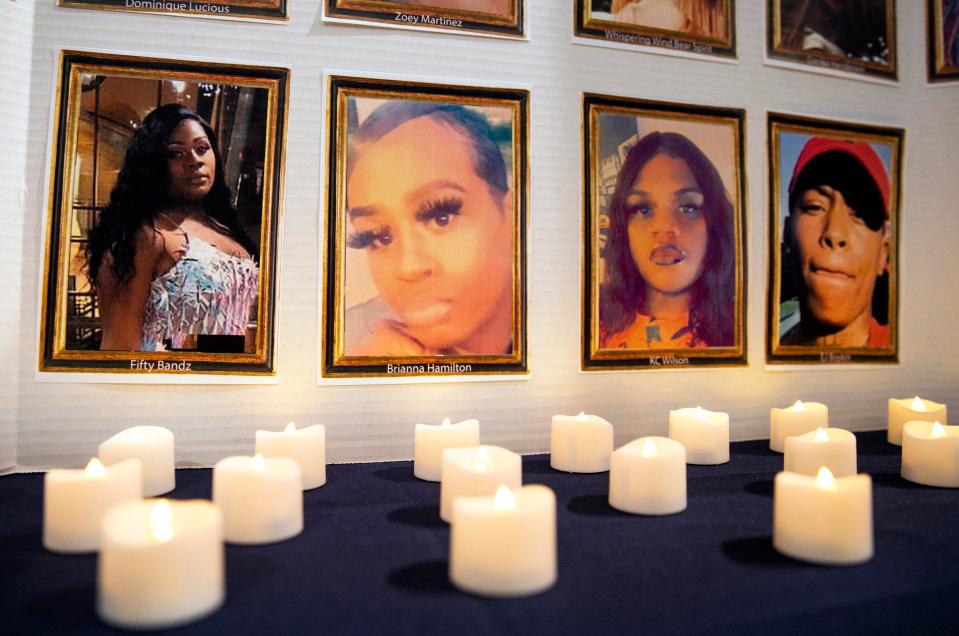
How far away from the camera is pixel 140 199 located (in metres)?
1.14

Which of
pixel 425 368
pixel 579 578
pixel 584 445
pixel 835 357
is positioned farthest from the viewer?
pixel 835 357

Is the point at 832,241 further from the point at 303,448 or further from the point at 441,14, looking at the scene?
the point at 303,448

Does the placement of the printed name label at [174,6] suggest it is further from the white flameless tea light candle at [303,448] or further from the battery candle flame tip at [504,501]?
the battery candle flame tip at [504,501]

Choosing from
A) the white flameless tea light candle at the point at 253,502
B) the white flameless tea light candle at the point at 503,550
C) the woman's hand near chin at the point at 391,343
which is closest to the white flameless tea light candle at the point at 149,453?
the white flameless tea light candle at the point at 253,502

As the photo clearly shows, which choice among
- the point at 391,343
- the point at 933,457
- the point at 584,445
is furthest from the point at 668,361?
the point at 391,343

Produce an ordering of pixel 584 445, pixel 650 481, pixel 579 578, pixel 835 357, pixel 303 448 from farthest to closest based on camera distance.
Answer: pixel 835 357 → pixel 584 445 → pixel 303 448 → pixel 650 481 → pixel 579 578

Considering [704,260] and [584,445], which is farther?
[704,260]

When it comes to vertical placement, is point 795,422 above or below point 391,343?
below

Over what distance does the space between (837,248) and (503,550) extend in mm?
1208

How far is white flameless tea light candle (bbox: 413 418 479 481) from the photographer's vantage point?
107cm

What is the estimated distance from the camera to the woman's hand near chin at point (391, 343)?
120 cm

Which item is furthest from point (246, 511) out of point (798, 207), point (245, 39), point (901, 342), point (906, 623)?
point (901, 342)

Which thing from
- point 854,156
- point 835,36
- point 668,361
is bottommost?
point 668,361

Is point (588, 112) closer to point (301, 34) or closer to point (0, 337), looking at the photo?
point (301, 34)
